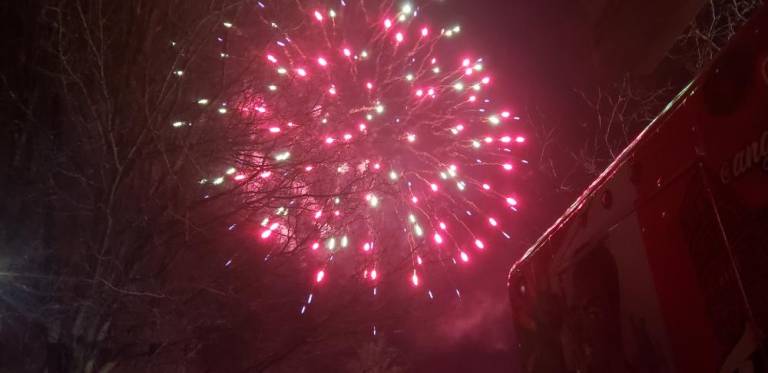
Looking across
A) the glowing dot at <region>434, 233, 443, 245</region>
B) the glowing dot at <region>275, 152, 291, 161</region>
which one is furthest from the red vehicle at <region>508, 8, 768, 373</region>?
the glowing dot at <region>434, 233, 443, 245</region>

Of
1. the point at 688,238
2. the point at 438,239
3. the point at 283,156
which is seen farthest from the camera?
the point at 438,239

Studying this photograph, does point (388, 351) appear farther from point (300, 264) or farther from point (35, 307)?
point (35, 307)

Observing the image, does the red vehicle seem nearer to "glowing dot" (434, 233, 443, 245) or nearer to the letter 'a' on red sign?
the letter 'a' on red sign

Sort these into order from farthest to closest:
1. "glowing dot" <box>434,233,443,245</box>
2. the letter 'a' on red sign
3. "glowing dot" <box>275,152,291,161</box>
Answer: "glowing dot" <box>434,233,443,245</box>, "glowing dot" <box>275,152,291,161</box>, the letter 'a' on red sign

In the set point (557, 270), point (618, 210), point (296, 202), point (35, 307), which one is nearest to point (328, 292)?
point (296, 202)

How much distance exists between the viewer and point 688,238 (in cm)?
240

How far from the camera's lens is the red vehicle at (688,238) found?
2.04 m

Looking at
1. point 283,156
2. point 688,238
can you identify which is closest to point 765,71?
point 688,238

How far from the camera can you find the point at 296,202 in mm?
8844

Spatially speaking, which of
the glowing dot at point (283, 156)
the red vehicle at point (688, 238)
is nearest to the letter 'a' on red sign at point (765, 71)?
the red vehicle at point (688, 238)

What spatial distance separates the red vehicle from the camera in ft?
6.70

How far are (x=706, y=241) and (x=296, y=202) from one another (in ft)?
23.6

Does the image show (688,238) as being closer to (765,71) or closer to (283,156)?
(765,71)

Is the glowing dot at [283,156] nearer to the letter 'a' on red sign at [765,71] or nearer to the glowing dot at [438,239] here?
the glowing dot at [438,239]
